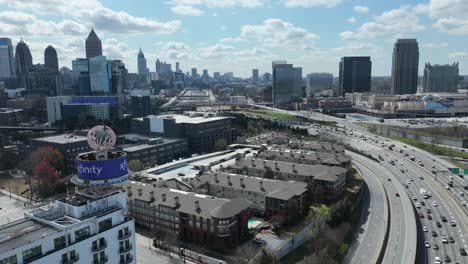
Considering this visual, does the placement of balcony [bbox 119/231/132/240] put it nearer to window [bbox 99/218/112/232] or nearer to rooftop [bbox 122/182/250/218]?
window [bbox 99/218/112/232]

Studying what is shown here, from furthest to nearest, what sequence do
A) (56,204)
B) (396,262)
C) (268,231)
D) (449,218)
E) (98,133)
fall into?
(449,218) < (268,231) < (396,262) < (98,133) < (56,204)

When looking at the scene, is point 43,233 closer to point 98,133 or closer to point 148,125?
point 98,133

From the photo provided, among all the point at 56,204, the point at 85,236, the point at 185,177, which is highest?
the point at 56,204

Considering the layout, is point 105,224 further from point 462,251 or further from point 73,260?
point 462,251

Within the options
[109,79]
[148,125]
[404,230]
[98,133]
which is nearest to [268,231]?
[404,230]

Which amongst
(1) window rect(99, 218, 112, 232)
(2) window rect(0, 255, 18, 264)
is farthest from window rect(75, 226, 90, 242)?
(2) window rect(0, 255, 18, 264)
